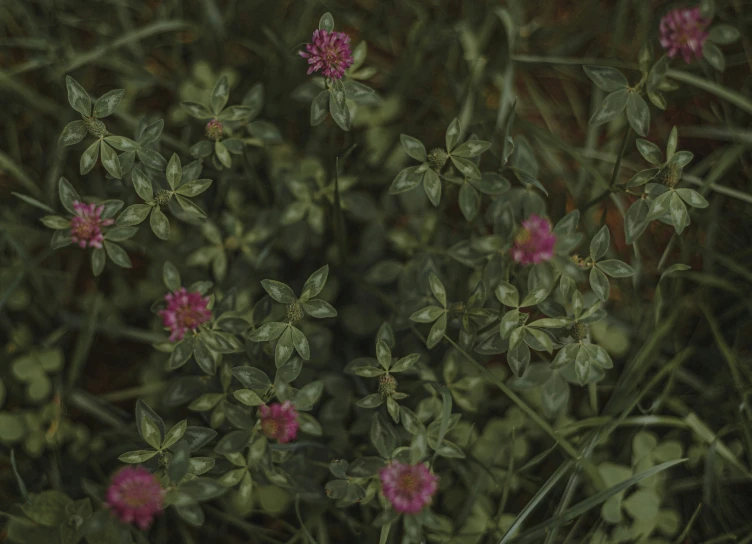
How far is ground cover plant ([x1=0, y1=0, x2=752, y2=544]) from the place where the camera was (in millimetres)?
1536

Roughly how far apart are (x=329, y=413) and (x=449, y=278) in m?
0.57

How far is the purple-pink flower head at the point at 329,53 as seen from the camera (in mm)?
1486

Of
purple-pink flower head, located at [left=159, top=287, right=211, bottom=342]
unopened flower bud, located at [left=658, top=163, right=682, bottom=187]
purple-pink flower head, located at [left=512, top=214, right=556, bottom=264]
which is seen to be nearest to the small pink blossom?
purple-pink flower head, located at [left=159, top=287, right=211, bottom=342]

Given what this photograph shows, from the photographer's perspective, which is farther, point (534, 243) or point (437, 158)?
point (437, 158)

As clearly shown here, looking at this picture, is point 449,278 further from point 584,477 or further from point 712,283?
point 712,283

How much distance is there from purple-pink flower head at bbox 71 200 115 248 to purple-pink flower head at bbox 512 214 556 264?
1.03 m

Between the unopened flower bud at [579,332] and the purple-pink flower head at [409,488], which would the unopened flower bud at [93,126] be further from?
the unopened flower bud at [579,332]

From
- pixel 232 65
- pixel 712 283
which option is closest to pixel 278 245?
pixel 232 65

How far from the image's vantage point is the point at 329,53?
149 centimetres

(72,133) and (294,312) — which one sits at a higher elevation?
(72,133)

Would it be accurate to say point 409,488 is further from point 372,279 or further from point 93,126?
point 93,126

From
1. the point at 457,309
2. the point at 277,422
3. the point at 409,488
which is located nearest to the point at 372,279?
the point at 457,309

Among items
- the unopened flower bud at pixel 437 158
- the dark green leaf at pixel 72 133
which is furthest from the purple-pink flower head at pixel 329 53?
the dark green leaf at pixel 72 133

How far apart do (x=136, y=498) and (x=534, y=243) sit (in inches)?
41.0
